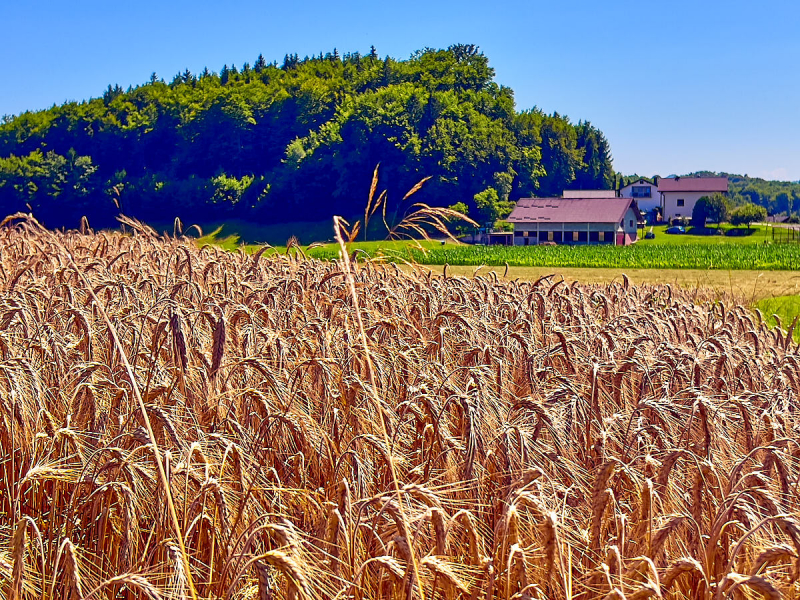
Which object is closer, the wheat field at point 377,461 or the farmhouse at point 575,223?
the wheat field at point 377,461

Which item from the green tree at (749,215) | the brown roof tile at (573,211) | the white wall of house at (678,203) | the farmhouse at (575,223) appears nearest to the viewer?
the farmhouse at (575,223)

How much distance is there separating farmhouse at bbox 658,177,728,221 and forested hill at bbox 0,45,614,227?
11.8m

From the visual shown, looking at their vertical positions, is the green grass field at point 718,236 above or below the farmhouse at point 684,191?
below

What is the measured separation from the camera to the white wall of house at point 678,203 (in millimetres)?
122769

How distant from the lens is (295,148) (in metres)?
113

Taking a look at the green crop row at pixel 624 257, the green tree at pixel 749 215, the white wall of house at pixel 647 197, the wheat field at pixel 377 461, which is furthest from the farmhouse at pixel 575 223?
the wheat field at pixel 377 461

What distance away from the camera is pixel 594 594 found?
12.1 ft

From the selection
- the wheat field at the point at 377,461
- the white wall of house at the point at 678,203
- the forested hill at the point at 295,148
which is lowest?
the wheat field at the point at 377,461

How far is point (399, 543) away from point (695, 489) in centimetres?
180

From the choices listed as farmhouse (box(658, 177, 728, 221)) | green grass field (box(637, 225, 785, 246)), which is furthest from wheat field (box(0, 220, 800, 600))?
farmhouse (box(658, 177, 728, 221))

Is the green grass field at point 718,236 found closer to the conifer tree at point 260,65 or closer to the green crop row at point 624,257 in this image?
the green crop row at point 624,257

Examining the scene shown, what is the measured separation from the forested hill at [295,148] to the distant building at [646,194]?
5.18m

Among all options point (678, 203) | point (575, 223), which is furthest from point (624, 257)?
point (678, 203)

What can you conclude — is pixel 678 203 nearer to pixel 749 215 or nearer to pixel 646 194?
pixel 646 194
